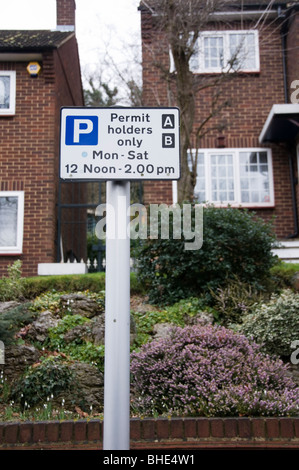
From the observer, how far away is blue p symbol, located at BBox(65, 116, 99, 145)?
2.67 metres

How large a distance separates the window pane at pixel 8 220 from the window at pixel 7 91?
7.53ft

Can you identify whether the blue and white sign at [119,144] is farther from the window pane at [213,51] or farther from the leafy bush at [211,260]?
the window pane at [213,51]

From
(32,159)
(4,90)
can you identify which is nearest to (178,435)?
(32,159)

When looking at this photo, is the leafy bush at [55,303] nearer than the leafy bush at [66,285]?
Yes

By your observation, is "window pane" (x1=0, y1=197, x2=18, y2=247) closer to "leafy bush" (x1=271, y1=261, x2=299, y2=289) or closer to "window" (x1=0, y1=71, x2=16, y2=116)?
"window" (x1=0, y1=71, x2=16, y2=116)

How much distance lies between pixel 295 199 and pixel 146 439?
33.3 feet

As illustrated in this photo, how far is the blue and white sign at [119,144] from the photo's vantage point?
263 cm

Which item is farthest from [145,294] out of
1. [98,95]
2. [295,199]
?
[98,95]

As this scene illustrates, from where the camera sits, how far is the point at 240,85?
13.9m

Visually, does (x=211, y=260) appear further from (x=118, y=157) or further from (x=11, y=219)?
(x=11, y=219)

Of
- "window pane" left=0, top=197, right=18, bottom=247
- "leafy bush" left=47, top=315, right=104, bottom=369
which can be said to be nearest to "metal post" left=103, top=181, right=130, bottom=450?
"leafy bush" left=47, top=315, right=104, bottom=369

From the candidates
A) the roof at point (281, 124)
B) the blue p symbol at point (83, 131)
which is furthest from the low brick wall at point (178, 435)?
Answer: the roof at point (281, 124)

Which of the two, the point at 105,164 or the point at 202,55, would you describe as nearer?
the point at 105,164

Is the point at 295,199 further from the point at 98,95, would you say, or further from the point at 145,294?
the point at 98,95
